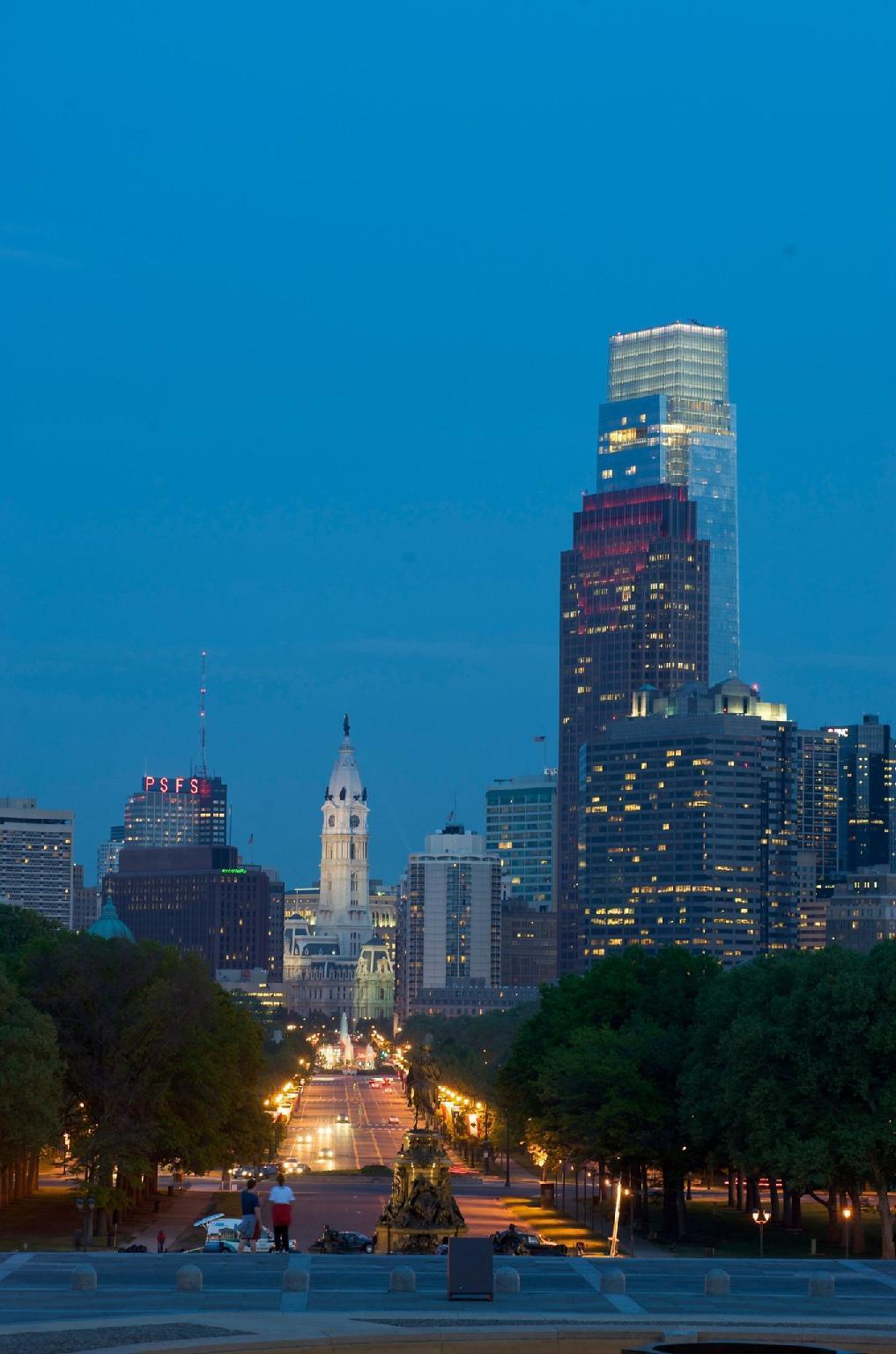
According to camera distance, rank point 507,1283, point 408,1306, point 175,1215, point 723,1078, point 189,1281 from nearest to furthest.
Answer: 1. point 408,1306
2. point 189,1281
3. point 507,1283
4. point 723,1078
5. point 175,1215

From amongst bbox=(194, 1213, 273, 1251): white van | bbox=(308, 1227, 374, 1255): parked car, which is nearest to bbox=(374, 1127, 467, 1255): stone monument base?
bbox=(308, 1227, 374, 1255): parked car

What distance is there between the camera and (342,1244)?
74062 millimetres

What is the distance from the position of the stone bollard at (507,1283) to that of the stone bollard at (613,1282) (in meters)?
2.36

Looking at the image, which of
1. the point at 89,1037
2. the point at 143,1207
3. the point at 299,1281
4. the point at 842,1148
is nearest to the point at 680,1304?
the point at 299,1281

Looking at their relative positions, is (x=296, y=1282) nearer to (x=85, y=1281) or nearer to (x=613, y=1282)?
(x=85, y=1281)

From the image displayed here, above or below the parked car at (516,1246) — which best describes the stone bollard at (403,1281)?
above

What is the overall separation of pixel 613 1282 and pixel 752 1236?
53725 millimetres

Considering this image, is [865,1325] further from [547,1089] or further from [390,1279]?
[547,1089]

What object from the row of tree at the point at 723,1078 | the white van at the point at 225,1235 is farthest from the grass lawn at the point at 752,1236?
the white van at the point at 225,1235

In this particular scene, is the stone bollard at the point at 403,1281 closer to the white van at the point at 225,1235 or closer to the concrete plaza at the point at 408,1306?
the concrete plaza at the point at 408,1306

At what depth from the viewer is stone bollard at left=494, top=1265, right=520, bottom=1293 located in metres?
49.4

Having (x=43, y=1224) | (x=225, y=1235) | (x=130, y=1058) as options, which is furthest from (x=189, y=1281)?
(x=43, y=1224)

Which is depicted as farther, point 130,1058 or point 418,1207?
point 130,1058

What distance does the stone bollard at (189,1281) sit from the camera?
1937 inches
